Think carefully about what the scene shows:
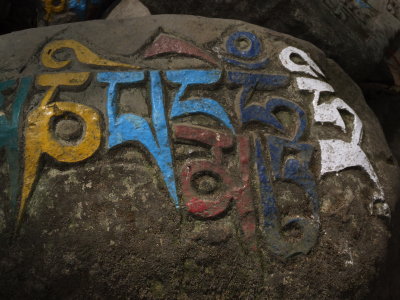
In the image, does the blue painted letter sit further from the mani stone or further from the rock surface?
the rock surface

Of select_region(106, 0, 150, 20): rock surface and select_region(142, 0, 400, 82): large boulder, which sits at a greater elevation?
select_region(142, 0, 400, 82): large boulder

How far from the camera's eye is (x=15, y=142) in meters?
0.97

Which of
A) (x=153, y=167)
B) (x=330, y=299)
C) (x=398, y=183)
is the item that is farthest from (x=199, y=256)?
(x=398, y=183)

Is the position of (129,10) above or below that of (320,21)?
below

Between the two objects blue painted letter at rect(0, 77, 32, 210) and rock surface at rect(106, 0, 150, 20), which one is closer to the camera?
blue painted letter at rect(0, 77, 32, 210)

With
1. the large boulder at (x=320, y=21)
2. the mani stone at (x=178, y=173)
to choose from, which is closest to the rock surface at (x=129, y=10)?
the large boulder at (x=320, y=21)

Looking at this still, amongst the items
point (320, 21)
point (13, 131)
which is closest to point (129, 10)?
point (320, 21)

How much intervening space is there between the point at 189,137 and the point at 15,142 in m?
0.41

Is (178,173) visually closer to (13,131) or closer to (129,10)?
(13,131)

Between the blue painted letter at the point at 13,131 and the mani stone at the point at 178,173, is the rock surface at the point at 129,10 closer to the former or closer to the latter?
the mani stone at the point at 178,173

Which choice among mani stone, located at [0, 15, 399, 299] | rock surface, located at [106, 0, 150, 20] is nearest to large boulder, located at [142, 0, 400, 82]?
rock surface, located at [106, 0, 150, 20]

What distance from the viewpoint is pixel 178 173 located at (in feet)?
3.16

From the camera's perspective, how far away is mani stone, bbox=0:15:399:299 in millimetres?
901

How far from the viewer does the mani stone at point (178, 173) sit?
2.96 feet
